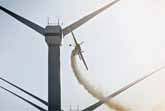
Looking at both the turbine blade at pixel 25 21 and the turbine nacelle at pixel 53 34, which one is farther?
the turbine blade at pixel 25 21

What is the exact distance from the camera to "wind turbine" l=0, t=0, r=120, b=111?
6084cm

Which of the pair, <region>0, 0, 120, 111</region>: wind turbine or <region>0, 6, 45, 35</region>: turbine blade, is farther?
<region>0, 6, 45, 35</region>: turbine blade

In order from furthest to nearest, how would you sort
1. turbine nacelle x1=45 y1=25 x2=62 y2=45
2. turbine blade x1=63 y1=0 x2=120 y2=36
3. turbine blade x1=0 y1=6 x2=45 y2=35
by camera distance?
turbine blade x1=0 y1=6 x2=45 y2=35
turbine nacelle x1=45 y1=25 x2=62 y2=45
turbine blade x1=63 y1=0 x2=120 y2=36

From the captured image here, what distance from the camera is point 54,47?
200ft

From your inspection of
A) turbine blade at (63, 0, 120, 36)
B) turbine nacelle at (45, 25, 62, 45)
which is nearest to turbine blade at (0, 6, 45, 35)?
turbine nacelle at (45, 25, 62, 45)

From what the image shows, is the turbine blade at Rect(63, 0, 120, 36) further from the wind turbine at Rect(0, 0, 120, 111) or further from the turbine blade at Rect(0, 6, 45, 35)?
the turbine blade at Rect(0, 6, 45, 35)

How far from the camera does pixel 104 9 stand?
5991cm

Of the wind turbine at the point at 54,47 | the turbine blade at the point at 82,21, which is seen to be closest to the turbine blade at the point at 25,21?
the wind turbine at the point at 54,47

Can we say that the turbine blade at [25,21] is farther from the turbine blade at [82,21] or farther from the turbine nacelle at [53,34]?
the turbine blade at [82,21]

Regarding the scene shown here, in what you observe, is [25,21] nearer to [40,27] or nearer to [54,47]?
[40,27]

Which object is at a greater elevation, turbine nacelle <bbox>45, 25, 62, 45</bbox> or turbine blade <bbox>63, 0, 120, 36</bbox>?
turbine blade <bbox>63, 0, 120, 36</bbox>

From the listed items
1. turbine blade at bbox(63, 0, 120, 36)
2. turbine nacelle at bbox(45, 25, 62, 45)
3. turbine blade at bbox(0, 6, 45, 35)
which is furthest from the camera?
turbine blade at bbox(0, 6, 45, 35)

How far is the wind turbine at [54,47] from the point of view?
200ft

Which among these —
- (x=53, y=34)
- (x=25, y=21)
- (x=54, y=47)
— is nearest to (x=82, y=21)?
(x=53, y=34)
